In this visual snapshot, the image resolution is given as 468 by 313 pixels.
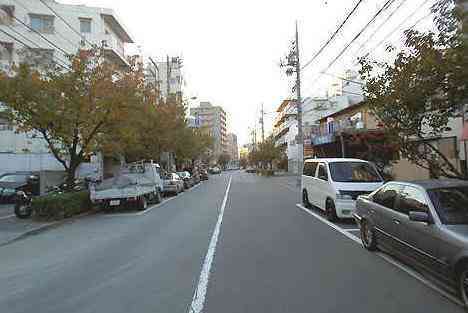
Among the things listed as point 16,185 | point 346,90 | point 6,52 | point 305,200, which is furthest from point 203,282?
point 346,90

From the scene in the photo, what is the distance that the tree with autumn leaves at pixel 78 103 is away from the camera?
15938 millimetres

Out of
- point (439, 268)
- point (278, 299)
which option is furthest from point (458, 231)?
point (278, 299)

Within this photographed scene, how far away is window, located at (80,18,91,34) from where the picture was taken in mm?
42938

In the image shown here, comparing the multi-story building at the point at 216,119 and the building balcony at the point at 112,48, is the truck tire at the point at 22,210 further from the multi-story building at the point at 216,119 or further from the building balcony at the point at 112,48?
the multi-story building at the point at 216,119

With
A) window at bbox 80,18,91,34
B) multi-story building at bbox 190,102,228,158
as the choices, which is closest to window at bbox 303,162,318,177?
window at bbox 80,18,91,34

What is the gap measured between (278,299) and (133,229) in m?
7.80

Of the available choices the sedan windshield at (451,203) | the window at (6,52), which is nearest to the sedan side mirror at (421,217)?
the sedan windshield at (451,203)

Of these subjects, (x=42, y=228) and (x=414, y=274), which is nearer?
(x=414, y=274)

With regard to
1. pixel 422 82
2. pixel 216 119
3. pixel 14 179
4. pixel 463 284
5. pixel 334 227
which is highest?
pixel 216 119

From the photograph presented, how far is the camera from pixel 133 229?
12.8 metres

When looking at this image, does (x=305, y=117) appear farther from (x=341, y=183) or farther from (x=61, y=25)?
(x=341, y=183)

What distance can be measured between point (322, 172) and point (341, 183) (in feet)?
5.04

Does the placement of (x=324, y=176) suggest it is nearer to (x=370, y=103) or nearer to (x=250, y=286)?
(x=370, y=103)

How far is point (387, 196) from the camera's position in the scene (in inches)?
312
